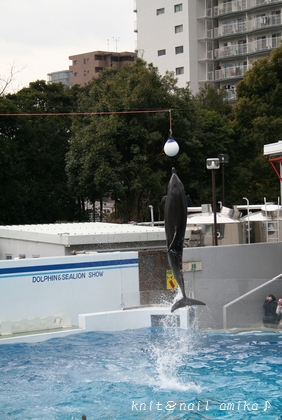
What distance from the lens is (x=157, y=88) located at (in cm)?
2980

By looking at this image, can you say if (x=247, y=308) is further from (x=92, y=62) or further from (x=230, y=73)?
(x=92, y=62)

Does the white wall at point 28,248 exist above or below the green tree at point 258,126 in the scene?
below

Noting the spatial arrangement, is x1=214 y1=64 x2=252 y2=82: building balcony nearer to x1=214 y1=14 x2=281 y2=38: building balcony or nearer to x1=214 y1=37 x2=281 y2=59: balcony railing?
x1=214 y1=37 x2=281 y2=59: balcony railing

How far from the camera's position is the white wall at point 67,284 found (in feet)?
47.0

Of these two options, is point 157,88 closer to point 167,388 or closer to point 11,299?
point 11,299

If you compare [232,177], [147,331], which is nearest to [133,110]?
[232,177]

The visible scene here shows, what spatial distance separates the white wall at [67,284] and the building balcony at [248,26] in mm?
41106

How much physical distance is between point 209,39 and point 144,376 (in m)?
47.9

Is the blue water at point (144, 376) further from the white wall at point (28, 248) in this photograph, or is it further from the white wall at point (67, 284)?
the white wall at point (28, 248)

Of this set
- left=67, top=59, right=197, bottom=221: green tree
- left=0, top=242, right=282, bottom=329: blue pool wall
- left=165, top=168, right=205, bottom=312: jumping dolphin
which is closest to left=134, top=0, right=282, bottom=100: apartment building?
left=67, top=59, right=197, bottom=221: green tree

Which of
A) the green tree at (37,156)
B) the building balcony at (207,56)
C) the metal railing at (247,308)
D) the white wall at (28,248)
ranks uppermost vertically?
the building balcony at (207,56)

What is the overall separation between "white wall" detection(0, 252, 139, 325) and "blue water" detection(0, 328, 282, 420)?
1.05m

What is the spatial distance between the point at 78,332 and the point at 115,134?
15.9 m

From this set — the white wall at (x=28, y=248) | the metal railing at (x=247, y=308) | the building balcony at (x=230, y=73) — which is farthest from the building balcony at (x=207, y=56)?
the metal railing at (x=247, y=308)
